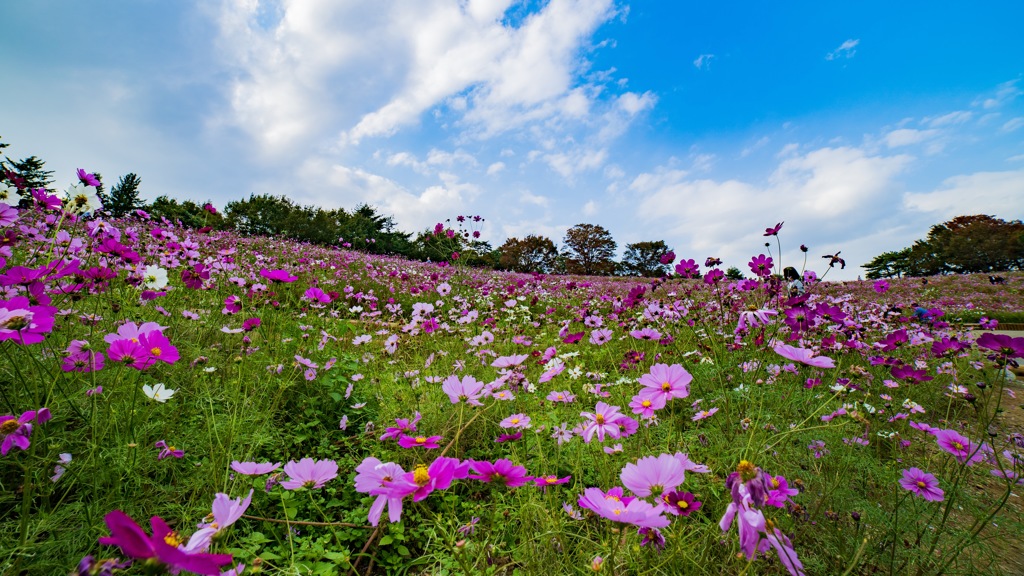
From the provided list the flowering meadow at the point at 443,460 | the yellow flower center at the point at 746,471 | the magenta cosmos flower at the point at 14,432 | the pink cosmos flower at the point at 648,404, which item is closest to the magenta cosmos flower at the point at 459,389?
the flowering meadow at the point at 443,460

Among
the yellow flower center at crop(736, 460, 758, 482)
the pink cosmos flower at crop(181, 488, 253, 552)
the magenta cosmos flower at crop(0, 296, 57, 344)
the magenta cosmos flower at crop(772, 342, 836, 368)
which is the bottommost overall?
the pink cosmos flower at crop(181, 488, 253, 552)

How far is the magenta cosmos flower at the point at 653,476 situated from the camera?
31.3 inches

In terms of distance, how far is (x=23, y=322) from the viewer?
2.65ft

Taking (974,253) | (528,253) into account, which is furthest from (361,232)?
(974,253)

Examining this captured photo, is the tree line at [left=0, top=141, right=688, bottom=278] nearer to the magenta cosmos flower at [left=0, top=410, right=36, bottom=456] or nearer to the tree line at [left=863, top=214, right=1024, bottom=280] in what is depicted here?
the magenta cosmos flower at [left=0, top=410, right=36, bottom=456]

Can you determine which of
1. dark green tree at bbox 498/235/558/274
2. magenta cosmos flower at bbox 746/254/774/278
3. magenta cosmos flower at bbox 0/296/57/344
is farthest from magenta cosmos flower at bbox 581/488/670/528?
dark green tree at bbox 498/235/558/274

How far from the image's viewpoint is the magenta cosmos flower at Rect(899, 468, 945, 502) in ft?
3.80

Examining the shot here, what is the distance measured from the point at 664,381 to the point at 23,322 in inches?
53.7

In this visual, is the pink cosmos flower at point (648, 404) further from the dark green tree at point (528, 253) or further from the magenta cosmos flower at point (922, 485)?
the dark green tree at point (528, 253)

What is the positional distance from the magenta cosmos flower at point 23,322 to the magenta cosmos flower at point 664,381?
50.6 inches

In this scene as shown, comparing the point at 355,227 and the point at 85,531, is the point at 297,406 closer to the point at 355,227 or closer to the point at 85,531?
the point at 85,531

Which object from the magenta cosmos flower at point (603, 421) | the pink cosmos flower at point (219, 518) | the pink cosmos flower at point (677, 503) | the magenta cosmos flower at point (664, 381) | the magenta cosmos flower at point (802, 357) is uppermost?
the magenta cosmos flower at point (802, 357)

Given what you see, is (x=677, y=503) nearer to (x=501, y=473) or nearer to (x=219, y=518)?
(x=501, y=473)

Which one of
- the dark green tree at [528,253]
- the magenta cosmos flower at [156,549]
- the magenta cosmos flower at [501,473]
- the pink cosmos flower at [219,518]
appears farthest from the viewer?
the dark green tree at [528,253]
